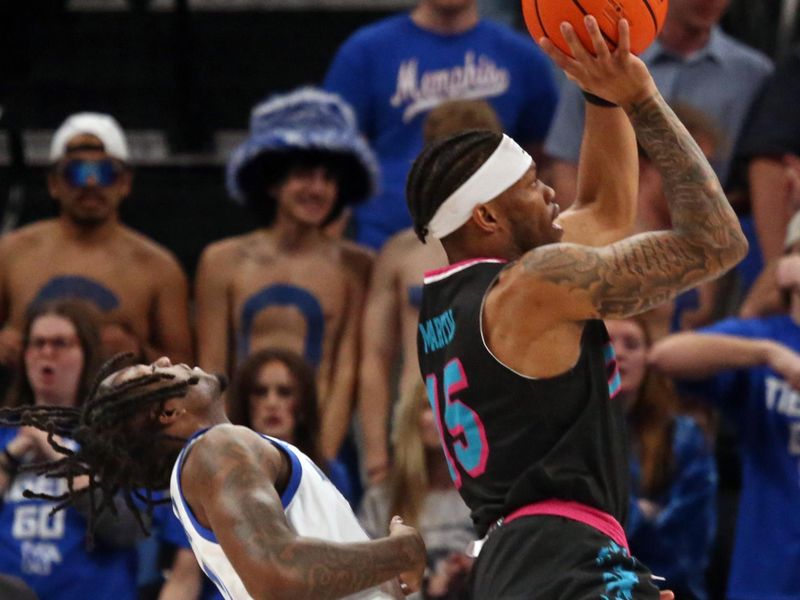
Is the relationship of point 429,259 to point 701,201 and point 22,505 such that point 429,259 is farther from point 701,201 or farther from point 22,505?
point 701,201

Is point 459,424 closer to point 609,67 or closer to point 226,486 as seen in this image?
point 226,486

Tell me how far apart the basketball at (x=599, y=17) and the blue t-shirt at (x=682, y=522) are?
7.06 feet

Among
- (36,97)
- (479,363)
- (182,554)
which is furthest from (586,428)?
(36,97)

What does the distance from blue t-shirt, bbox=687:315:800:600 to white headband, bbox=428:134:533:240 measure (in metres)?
2.04

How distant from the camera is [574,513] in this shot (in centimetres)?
375

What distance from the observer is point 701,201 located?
12.0 ft

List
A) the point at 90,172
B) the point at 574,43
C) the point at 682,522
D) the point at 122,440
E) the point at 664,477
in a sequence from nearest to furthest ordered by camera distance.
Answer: the point at 574,43 → the point at 122,440 → the point at 682,522 → the point at 664,477 → the point at 90,172

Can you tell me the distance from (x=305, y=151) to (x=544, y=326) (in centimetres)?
337

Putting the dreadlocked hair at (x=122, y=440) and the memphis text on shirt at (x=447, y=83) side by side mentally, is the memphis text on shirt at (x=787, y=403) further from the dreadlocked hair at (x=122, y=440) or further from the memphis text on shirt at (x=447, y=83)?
the dreadlocked hair at (x=122, y=440)

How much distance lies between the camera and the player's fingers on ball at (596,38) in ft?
12.1

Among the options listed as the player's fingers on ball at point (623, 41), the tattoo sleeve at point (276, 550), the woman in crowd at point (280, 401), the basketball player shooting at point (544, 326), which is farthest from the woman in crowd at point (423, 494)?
the player's fingers on ball at point (623, 41)

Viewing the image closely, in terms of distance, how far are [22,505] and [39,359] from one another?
0.54 metres

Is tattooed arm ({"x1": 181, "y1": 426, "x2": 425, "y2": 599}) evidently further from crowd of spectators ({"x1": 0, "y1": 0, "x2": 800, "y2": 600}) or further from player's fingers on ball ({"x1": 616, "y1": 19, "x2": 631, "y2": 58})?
crowd of spectators ({"x1": 0, "y1": 0, "x2": 800, "y2": 600})

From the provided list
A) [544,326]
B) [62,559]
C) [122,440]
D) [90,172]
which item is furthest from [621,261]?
[90,172]
